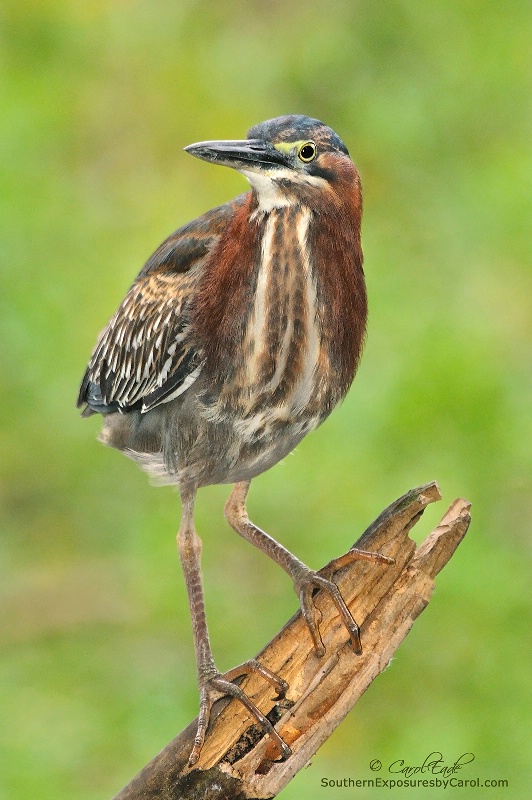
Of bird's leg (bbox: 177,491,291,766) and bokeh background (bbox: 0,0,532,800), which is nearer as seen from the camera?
bird's leg (bbox: 177,491,291,766)

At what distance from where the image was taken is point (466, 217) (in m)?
9.15

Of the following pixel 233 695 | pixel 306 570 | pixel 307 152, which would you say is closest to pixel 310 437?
pixel 306 570

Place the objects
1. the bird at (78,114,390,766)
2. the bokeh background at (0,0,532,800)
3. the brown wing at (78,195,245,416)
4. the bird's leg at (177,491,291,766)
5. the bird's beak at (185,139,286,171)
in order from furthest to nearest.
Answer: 1. the bokeh background at (0,0,532,800)
2. the brown wing at (78,195,245,416)
3. the bird's leg at (177,491,291,766)
4. the bird at (78,114,390,766)
5. the bird's beak at (185,139,286,171)

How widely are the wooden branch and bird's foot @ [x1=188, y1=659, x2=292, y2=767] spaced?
0.08 ft

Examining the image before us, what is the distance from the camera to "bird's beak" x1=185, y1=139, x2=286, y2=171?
13.8ft

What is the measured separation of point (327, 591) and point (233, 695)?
47 cm

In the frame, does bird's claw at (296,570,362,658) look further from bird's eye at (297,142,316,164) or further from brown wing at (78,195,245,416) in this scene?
bird's eye at (297,142,316,164)

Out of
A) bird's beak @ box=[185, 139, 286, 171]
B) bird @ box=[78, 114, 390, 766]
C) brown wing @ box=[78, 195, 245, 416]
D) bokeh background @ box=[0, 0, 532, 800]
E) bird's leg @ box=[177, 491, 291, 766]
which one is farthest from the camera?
bokeh background @ box=[0, 0, 532, 800]

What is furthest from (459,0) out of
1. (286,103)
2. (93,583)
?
(93,583)

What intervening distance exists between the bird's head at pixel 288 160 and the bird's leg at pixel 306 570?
1205mm

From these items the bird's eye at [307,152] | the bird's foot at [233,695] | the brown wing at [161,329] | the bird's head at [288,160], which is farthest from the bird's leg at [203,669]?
the bird's eye at [307,152]

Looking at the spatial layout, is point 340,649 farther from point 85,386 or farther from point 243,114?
point 243,114

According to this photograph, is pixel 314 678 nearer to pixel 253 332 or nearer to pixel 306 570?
pixel 306 570

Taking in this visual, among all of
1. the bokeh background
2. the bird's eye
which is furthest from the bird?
the bokeh background
